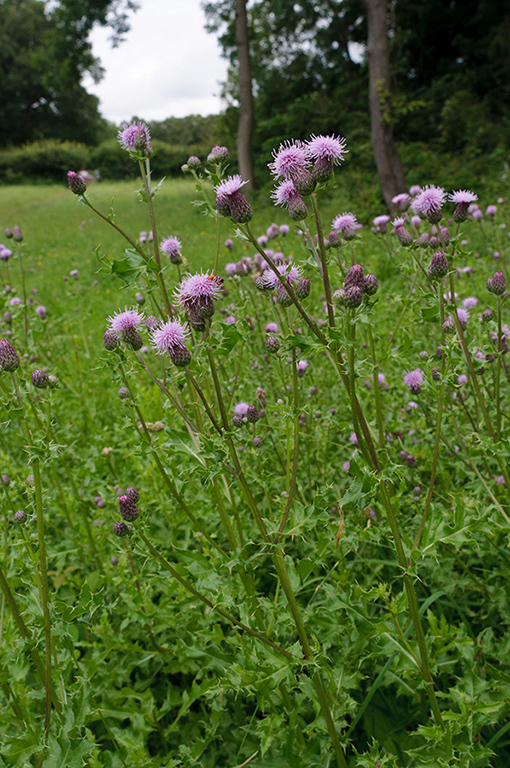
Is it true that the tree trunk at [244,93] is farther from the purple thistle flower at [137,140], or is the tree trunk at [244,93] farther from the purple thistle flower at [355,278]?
the purple thistle flower at [355,278]

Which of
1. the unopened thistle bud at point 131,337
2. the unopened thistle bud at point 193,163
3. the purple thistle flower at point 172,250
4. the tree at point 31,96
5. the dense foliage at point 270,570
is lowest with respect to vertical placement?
the dense foliage at point 270,570

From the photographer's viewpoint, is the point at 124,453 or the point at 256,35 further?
the point at 256,35

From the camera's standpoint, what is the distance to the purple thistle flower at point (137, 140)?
4.90ft

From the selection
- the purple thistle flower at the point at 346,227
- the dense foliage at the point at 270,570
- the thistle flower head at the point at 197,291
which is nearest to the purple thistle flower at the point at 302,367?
the dense foliage at the point at 270,570

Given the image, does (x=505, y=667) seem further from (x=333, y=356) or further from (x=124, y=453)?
(x=124, y=453)

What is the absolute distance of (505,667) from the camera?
1659mm

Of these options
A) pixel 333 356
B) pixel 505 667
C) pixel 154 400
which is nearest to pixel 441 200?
pixel 333 356

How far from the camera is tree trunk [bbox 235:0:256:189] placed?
40.9 ft

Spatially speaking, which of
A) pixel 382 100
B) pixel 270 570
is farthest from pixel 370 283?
pixel 382 100

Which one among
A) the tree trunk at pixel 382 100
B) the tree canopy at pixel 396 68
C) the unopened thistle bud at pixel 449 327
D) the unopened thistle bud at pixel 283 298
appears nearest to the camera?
the unopened thistle bud at pixel 283 298

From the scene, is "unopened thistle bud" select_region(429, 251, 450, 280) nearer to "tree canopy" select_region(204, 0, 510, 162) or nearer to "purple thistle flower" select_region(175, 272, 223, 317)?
"purple thistle flower" select_region(175, 272, 223, 317)

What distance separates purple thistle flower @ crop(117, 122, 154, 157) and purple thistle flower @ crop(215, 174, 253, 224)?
0.30 meters

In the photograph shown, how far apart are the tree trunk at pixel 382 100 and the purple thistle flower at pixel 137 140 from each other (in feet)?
27.0

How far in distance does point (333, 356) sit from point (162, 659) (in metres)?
1.40
